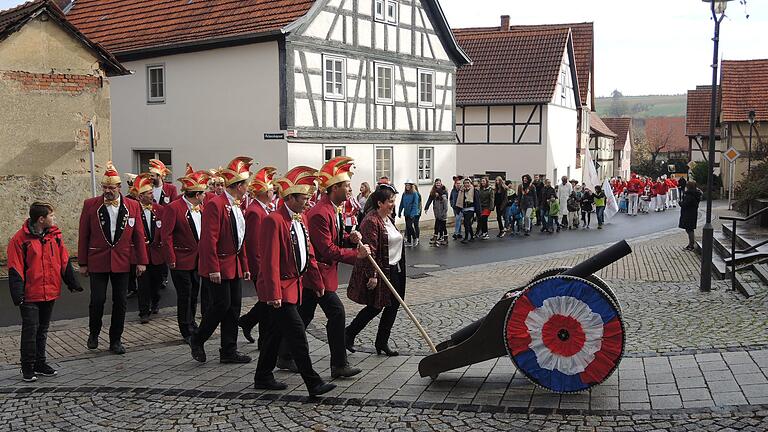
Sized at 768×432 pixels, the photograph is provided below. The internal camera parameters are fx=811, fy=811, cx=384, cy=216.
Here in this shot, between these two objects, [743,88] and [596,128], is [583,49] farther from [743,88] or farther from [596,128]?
[596,128]

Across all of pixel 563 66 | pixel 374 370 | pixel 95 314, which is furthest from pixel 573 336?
pixel 563 66

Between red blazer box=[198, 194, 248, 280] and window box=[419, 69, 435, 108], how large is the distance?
18571 millimetres

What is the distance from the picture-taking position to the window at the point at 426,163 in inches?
1054

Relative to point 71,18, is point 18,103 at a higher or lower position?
lower

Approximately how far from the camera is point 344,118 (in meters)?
23.1

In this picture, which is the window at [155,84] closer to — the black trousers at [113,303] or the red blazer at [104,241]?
the red blazer at [104,241]

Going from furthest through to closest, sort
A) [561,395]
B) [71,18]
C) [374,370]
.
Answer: [71,18], [374,370], [561,395]

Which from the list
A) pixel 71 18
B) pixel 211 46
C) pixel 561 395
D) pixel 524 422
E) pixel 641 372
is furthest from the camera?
pixel 71 18

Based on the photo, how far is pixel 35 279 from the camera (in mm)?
7562

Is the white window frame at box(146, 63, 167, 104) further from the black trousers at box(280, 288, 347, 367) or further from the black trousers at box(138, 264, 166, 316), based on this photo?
the black trousers at box(280, 288, 347, 367)

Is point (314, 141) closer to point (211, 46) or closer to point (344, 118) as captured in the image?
point (344, 118)

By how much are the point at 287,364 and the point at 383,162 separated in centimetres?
1768

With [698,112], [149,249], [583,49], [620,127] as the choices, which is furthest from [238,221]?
[620,127]

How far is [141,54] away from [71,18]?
Answer: 6.22 m
